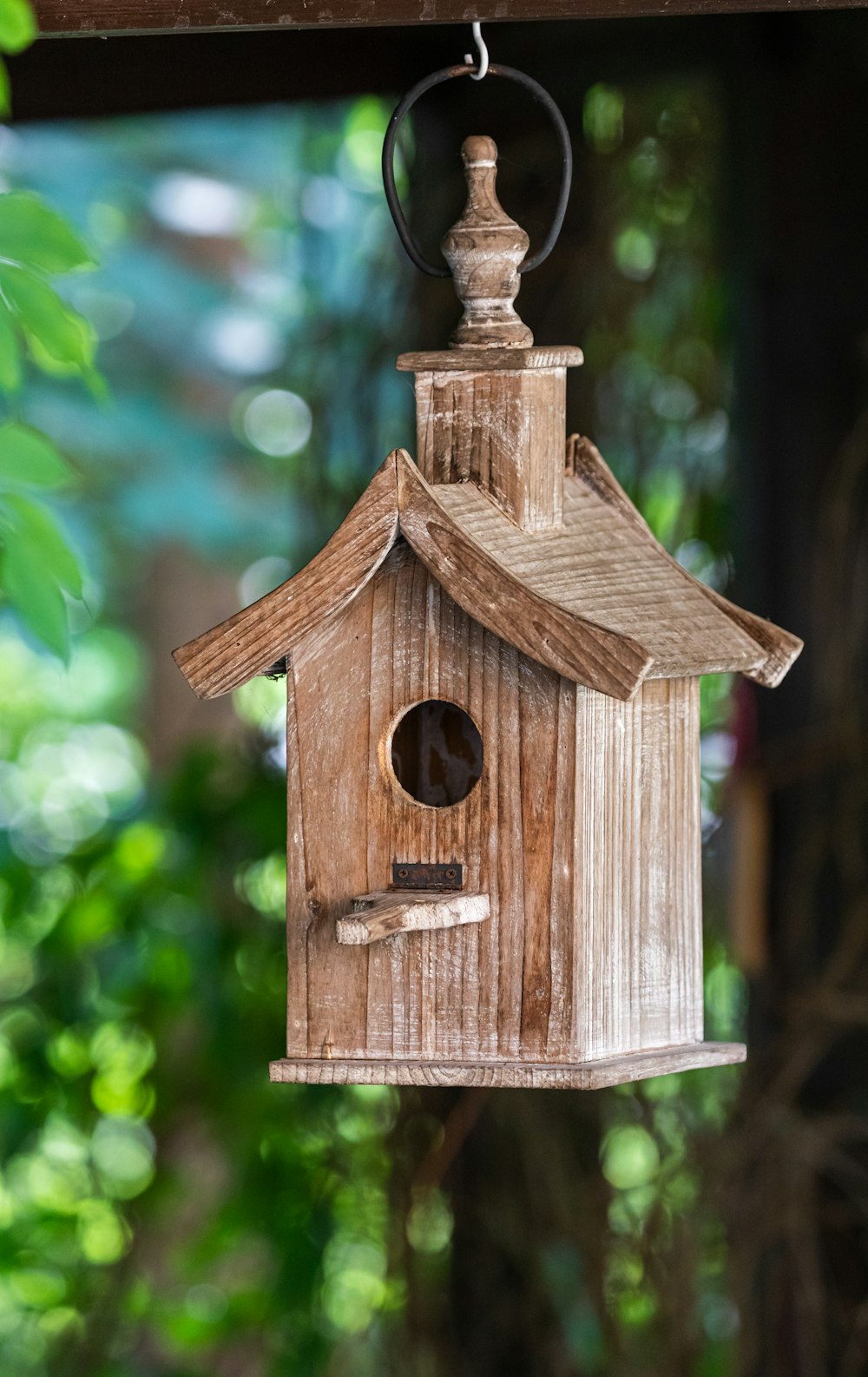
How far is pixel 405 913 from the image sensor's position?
944mm

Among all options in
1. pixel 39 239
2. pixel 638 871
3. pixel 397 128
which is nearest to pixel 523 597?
pixel 638 871

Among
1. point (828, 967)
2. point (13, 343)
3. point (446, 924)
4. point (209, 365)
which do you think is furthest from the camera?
point (209, 365)

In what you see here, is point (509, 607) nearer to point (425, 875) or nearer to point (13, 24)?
point (425, 875)

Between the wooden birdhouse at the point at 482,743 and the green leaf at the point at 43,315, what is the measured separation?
253 millimetres

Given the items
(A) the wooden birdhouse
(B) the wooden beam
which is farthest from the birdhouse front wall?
(B) the wooden beam

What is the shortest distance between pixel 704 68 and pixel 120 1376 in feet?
5.69

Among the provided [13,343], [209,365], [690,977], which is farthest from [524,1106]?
[209,365]

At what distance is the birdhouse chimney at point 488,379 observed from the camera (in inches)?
42.4

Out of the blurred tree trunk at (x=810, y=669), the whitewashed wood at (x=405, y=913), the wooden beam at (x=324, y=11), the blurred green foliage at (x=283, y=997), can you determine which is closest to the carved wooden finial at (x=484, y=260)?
the wooden beam at (x=324, y=11)

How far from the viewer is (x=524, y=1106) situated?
6.26 feet

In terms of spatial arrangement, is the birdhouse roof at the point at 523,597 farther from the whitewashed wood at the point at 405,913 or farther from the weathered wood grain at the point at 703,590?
the whitewashed wood at the point at 405,913

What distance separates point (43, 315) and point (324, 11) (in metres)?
0.29

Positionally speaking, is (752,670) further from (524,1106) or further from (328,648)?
(524,1106)

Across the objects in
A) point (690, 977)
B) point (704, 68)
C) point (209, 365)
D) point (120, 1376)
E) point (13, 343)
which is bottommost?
point (120, 1376)
